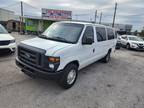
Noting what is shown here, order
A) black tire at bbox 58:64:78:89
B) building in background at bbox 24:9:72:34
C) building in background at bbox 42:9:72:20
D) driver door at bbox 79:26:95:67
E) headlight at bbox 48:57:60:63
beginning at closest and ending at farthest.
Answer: headlight at bbox 48:57:60:63 → black tire at bbox 58:64:78:89 → driver door at bbox 79:26:95:67 → building in background at bbox 42:9:72:20 → building in background at bbox 24:9:72:34

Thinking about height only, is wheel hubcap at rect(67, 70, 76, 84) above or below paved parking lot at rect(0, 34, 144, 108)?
above

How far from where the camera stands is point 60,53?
3254 mm

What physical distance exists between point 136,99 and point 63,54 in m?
2.59

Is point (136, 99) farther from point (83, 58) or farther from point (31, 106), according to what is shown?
point (31, 106)

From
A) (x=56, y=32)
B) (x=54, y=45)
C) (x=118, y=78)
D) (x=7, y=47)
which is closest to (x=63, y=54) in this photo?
(x=54, y=45)

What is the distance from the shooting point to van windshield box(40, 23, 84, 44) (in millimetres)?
3969

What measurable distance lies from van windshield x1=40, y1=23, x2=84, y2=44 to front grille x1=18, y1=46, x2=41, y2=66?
3.03 feet

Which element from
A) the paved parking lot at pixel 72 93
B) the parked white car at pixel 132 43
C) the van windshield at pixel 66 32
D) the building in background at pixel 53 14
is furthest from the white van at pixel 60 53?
the building in background at pixel 53 14

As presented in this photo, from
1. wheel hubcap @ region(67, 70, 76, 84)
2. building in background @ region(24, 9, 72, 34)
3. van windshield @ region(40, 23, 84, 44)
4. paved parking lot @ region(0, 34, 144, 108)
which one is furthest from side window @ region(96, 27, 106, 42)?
building in background @ region(24, 9, 72, 34)

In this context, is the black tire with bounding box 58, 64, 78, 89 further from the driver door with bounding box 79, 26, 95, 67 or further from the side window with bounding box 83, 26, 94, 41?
the side window with bounding box 83, 26, 94, 41

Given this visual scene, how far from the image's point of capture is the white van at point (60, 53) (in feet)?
10.7

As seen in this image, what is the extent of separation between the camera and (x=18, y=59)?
13.0ft

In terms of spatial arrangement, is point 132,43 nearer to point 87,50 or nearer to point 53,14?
point 87,50

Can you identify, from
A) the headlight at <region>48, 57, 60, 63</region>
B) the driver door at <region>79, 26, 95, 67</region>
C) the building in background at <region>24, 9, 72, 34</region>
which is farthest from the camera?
the building in background at <region>24, 9, 72, 34</region>
